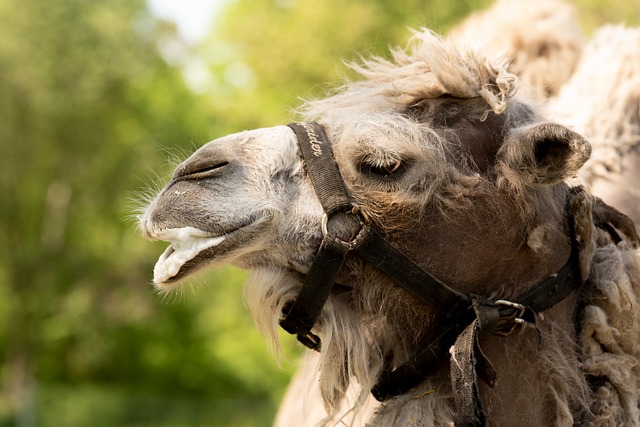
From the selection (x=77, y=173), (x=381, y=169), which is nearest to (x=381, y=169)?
(x=381, y=169)

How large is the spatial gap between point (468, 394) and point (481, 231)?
0.54m

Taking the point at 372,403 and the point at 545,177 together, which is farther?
the point at 372,403

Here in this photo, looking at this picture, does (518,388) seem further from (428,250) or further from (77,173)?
(77,173)

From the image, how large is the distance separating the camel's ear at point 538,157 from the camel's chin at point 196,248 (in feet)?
2.82

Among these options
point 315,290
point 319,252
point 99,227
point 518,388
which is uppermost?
point 319,252

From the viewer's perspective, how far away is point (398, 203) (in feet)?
8.93

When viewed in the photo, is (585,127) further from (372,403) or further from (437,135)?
(372,403)

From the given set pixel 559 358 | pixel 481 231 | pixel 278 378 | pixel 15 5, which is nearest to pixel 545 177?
pixel 481 231

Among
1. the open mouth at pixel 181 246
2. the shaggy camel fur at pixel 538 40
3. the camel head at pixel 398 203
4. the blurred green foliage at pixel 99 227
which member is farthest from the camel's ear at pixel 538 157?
the blurred green foliage at pixel 99 227

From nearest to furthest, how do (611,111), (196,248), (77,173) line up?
(196,248)
(611,111)
(77,173)

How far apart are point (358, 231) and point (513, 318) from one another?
61 centimetres

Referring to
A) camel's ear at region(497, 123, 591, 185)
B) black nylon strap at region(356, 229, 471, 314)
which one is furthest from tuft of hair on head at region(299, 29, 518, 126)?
black nylon strap at region(356, 229, 471, 314)

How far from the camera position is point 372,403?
10.0 feet

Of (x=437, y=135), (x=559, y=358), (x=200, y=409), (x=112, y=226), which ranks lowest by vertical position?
(x=200, y=409)
